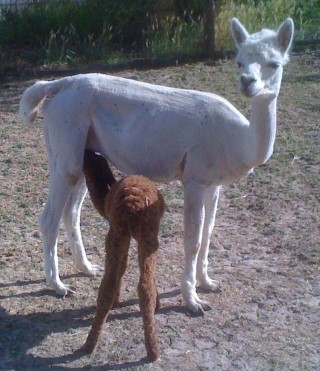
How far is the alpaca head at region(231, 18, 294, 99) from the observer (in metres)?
4.32

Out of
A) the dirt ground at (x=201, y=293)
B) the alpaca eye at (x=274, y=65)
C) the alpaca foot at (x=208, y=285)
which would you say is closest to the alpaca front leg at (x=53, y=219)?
the dirt ground at (x=201, y=293)

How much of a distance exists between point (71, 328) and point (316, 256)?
203cm

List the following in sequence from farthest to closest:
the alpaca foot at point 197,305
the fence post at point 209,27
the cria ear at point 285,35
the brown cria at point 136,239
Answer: the fence post at point 209,27 → the alpaca foot at point 197,305 → the cria ear at point 285,35 → the brown cria at point 136,239

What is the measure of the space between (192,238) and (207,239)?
1.28 ft

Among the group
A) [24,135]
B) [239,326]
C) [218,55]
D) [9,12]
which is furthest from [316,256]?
[9,12]

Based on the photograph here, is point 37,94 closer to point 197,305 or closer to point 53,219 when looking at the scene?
point 53,219

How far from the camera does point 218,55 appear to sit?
12.9m

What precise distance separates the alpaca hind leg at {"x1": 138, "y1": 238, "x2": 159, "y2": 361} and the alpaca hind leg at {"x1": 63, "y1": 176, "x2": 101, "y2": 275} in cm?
107

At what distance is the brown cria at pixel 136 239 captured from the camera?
4.43 metres

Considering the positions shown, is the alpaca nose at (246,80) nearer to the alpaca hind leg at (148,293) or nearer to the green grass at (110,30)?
the alpaca hind leg at (148,293)

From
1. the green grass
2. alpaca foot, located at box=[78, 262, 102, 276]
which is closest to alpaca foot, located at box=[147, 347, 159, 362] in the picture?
alpaca foot, located at box=[78, 262, 102, 276]

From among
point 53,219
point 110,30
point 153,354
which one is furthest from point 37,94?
point 110,30

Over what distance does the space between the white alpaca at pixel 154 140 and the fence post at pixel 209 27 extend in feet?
26.0

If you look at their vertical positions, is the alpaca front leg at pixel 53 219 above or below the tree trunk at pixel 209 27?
above
